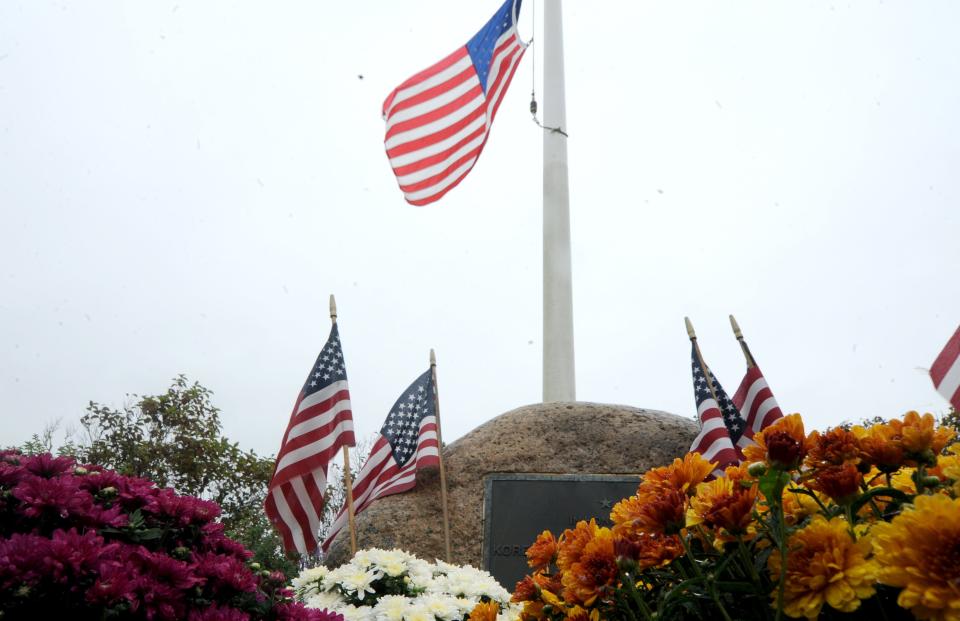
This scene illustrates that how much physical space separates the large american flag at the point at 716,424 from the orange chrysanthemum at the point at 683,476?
4.07 metres

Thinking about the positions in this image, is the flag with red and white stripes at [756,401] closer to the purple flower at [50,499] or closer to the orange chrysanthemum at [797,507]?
the orange chrysanthemum at [797,507]

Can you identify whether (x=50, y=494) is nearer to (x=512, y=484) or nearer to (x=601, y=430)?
(x=512, y=484)

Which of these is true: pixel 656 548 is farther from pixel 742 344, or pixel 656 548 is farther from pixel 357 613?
pixel 742 344

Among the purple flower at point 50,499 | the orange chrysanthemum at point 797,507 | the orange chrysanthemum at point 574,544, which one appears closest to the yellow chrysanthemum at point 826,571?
the orange chrysanthemum at point 797,507

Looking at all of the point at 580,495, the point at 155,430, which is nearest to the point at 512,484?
the point at 580,495

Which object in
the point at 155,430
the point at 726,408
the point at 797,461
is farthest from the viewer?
the point at 155,430

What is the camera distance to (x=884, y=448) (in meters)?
1.34

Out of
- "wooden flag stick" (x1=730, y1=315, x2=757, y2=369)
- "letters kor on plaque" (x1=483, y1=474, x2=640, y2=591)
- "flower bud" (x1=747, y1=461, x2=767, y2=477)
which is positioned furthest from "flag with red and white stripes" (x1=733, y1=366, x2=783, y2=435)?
"flower bud" (x1=747, y1=461, x2=767, y2=477)

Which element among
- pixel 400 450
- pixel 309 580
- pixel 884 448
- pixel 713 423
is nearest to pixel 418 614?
pixel 309 580

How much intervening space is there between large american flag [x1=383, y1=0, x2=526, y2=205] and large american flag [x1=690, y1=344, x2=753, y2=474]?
3.58 metres

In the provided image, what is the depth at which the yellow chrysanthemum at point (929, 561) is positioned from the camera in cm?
90

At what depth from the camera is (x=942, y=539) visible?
3.04ft

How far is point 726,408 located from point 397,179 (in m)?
4.54

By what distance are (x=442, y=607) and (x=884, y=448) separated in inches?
104
